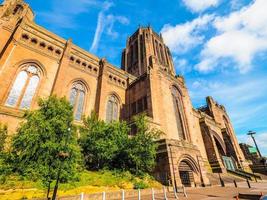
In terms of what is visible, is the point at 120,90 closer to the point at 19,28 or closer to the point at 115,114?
the point at 115,114

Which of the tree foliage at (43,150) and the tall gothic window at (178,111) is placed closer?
the tree foliage at (43,150)

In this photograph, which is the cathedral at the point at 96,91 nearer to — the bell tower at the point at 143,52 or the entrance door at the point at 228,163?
the entrance door at the point at 228,163

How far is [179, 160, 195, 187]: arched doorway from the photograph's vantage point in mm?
17969

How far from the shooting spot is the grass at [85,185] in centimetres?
945

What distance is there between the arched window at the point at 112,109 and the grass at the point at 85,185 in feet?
42.7

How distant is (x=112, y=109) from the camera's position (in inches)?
1111

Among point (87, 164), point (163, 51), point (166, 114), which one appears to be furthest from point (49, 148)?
point (163, 51)

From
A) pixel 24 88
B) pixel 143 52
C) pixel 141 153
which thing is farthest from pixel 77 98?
pixel 143 52

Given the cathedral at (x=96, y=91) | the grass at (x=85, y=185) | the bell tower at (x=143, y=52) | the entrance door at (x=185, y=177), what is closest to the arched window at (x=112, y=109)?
the cathedral at (x=96, y=91)

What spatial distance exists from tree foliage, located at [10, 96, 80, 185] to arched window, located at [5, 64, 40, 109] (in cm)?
686

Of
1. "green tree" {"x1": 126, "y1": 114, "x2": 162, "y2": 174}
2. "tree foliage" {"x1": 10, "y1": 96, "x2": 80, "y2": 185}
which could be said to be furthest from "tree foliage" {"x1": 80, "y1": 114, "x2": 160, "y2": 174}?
"tree foliage" {"x1": 10, "y1": 96, "x2": 80, "y2": 185}

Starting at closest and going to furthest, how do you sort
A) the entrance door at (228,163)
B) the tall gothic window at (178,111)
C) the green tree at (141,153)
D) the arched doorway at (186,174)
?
the green tree at (141,153) → the arched doorway at (186,174) → the tall gothic window at (178,111) → the entrance door at (228,163)

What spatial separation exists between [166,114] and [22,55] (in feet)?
71.7

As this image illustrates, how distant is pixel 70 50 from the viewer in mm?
26141
